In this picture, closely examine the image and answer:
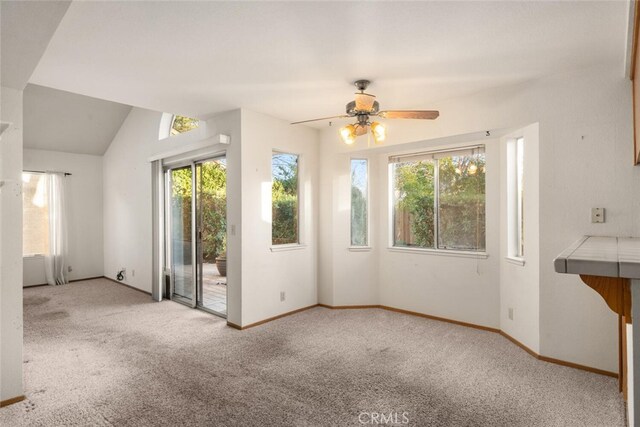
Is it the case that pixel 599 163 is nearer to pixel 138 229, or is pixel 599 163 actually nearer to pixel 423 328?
pixel 423 328

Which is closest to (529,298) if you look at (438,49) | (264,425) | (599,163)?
(599,163)

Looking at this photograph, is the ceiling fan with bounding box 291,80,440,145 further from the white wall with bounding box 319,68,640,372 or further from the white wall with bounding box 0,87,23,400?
the white wall with bounding box 0,87,23,400

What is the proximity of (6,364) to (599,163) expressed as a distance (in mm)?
4737

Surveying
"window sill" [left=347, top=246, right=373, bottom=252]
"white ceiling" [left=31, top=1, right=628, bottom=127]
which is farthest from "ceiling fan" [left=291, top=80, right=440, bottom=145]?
"window sill" [left=347, top=246, right=373, bottom=252]

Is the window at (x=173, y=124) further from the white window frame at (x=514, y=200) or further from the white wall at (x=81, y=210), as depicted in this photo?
the white window frame at (x=514, y=200)

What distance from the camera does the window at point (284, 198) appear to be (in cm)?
448

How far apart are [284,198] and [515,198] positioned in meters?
2.75

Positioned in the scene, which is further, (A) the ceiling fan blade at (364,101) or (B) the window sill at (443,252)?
(B) the window sill at (443,252)

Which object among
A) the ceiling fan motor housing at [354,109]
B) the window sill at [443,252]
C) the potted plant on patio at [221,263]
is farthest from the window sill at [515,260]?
the potted plant on patio at [221,263]

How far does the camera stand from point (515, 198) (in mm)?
3623

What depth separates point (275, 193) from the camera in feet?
14.8

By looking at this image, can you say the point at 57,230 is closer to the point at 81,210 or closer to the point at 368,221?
the point at 81,210

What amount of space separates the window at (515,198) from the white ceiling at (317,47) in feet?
2.53

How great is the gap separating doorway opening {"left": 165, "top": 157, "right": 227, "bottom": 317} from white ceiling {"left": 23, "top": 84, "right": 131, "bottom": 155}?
212 cm
